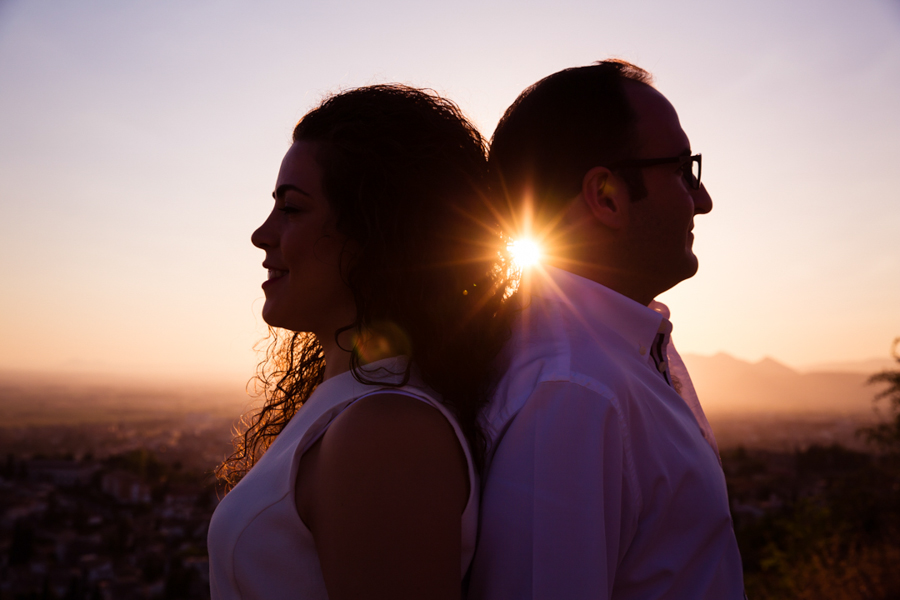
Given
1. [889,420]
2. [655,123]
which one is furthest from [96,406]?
[655,123]

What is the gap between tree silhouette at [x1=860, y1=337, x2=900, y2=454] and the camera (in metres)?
8.82

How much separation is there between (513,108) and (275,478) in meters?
1.62

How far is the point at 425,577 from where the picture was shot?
1.14m

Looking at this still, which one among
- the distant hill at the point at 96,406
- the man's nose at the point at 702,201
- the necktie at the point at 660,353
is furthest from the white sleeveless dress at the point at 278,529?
the distant hill at the point at 96,406

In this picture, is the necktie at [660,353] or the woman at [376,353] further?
the necktie at [660,353]

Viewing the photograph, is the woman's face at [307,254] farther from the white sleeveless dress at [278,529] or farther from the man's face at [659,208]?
the man's face at [659,208]

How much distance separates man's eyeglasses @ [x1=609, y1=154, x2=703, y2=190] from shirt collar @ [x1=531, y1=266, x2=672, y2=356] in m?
0.48

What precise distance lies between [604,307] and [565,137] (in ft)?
2.27

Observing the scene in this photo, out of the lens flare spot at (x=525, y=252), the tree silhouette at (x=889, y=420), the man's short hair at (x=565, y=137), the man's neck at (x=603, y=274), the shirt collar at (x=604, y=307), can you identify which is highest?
the man's short hair at (x=565, y=137)

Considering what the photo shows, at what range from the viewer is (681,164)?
202 cm

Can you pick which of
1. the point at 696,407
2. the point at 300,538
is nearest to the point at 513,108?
the point at 696,407

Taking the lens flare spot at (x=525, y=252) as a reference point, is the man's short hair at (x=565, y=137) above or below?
above

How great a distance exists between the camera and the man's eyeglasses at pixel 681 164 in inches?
77.0

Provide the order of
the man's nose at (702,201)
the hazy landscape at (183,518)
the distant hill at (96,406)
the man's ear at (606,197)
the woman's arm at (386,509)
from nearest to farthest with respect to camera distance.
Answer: the woman's arm at (386,509) → the man's ear at (606,197) → the man's nose at (702,201) → the hazy landscape at (183,518) → the distant hill at (96,406)
